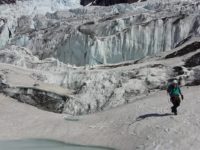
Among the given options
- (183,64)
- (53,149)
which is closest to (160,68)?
(183,64)

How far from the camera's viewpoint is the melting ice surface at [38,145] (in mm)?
23442

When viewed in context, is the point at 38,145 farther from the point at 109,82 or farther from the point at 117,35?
the point at 117,35

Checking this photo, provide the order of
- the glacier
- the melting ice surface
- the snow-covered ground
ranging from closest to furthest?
the melting ice surface
the snow-covered ground
the glacier

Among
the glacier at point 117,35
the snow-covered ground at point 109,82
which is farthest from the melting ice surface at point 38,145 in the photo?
the glacier at point 117,35

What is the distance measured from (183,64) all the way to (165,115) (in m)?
10.7

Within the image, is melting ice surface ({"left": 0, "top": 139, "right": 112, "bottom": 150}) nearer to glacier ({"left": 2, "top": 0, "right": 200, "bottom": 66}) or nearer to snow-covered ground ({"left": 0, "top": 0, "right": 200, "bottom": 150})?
snow-covered ground ({"left": 0, "top": 0, "right": 200, "bottom": 150})

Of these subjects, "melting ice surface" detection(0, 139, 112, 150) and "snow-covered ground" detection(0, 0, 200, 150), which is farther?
"snow-covered ground" detection(0, 0, 200, 150)

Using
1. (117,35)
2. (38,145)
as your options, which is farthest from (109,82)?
(117,35)

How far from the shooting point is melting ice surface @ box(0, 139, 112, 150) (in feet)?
76.9

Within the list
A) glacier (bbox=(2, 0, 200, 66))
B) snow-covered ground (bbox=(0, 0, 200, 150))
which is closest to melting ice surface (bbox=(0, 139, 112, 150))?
snow-covered ground (bbox=(0, 0, 200, 150))

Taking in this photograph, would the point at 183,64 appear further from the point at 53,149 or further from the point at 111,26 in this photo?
the point at 111,26

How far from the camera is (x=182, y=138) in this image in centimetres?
2056

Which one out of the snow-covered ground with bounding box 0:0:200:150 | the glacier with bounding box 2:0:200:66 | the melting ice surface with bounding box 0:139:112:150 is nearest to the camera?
the melting ice surface with bounding box 0:139:112:150

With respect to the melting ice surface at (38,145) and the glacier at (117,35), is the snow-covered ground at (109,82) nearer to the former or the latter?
the glacier at (117,35)
